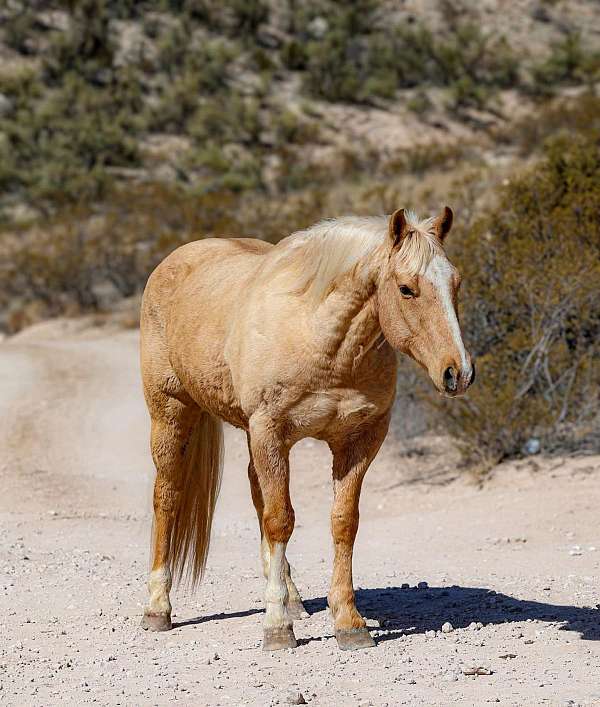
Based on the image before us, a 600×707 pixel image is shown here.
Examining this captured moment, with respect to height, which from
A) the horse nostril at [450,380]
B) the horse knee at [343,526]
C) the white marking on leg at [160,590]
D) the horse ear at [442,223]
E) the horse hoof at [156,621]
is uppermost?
the horse ear at [442,223]

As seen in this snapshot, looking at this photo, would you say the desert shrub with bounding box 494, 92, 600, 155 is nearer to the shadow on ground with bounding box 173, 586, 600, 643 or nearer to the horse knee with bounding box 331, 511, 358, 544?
the shadow on ground with bounding box 173, 586, 600, 643

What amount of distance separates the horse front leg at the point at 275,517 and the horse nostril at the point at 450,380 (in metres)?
0.95

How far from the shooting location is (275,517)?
16.7ft

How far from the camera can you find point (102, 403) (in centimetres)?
1384

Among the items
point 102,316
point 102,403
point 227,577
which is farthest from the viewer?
point 102,316

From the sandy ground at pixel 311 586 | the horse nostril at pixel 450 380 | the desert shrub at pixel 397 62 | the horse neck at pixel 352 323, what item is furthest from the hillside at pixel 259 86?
the horse nostril at pixel 450 380

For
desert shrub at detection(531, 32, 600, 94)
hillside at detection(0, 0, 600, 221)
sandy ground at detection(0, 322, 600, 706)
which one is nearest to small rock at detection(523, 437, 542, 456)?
sandy ground at detection(0, 322, 600, 706)

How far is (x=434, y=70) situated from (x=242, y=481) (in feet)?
109

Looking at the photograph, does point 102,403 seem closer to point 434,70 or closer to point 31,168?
point 31,168

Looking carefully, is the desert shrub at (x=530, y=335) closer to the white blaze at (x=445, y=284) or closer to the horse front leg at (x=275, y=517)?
the horse front leg at (x=275, y=517)

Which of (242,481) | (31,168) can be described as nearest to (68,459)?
(242,481)

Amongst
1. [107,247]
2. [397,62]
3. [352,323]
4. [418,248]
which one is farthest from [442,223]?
[397,62]

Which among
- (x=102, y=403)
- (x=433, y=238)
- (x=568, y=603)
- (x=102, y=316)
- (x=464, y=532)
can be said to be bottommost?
(x=102, y=316)

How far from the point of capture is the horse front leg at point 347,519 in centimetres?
508
